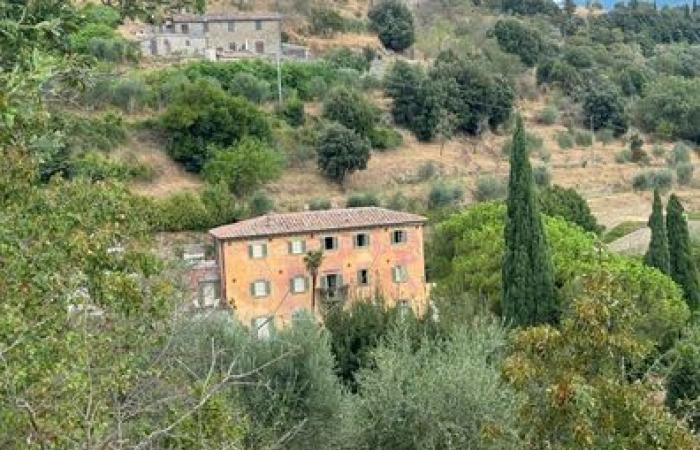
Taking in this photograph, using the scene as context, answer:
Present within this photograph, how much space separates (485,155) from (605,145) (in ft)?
30.1

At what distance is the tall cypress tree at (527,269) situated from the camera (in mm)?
25406

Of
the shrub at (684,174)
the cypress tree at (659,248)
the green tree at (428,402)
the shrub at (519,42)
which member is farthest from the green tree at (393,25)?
the green tree at (428,402)

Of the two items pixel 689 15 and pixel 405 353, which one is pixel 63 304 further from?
pixel 689 15

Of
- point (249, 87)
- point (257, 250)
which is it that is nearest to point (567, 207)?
point (257, 250)

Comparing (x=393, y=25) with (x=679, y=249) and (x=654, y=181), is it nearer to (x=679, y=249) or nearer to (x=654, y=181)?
(x=654, y=181)

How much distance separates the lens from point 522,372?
784 centimetres

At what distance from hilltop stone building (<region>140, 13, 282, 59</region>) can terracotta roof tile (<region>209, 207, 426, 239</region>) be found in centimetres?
2662

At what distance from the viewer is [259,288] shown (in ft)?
102

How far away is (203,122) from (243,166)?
366 cm

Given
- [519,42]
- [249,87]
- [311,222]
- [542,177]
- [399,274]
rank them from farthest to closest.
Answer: [519,42], [249,87], [542,177], [399,274], [311,222]

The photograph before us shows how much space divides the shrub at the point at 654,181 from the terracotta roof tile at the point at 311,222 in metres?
21.4

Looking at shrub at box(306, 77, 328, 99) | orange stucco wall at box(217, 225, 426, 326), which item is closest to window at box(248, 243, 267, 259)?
orange stucco wall at box(217, 225, 426, 326)

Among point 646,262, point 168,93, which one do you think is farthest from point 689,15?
point 646,262

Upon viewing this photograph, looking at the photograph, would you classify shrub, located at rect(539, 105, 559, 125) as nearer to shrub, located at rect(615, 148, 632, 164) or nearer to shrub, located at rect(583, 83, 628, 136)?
shrub, located at rect(583, 83, 628, 136)
